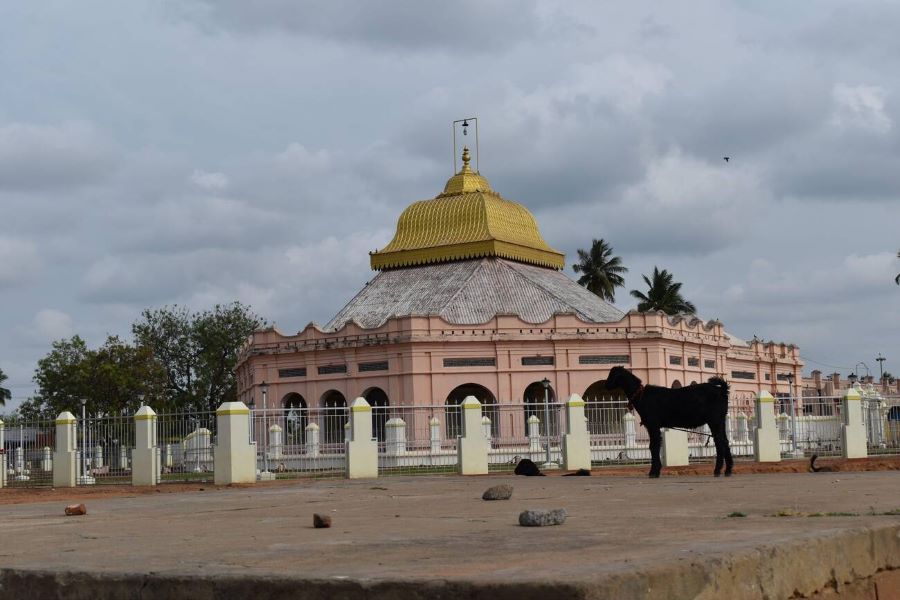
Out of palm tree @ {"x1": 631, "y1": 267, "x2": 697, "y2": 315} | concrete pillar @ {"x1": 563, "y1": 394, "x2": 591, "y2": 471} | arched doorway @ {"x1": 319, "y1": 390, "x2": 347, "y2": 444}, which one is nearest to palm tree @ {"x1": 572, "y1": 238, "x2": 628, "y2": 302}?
palm tree @ {"x1": 631, "y1": 267, "x2": 697, "y2": 315}

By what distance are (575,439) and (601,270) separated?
49840 millimetres

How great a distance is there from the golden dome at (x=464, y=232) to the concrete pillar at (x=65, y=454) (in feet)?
104

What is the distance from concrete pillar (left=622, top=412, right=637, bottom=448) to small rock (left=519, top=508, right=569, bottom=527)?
78.6 ft

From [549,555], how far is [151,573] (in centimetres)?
195

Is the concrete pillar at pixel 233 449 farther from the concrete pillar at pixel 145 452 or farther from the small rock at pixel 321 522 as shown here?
the small rock at pixel 321 522

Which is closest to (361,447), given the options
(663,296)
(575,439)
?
(575,439)

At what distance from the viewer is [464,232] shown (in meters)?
57.4

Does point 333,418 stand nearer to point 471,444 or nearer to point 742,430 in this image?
point 471,444

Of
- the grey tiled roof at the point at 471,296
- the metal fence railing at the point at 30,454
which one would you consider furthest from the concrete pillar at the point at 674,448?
the grey tiled roof at the point at 471,296

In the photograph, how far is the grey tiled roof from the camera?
52156 mm

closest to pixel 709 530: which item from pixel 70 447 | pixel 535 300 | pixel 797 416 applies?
pixel 70 447

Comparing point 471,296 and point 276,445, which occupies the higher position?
point 471,296

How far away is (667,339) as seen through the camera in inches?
1965

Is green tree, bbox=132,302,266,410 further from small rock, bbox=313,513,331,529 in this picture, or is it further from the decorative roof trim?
small rock, bbox=313,513,331,529
